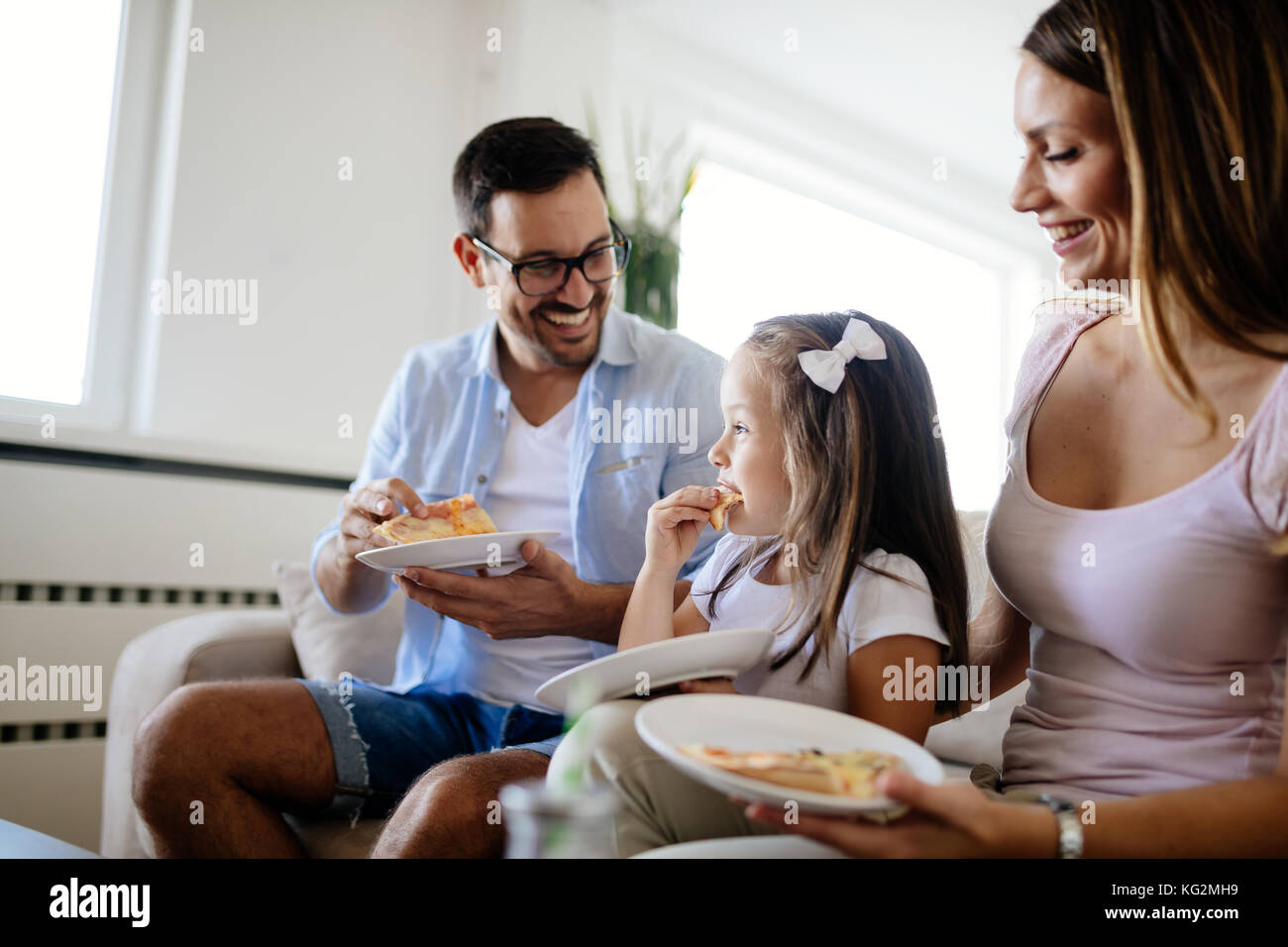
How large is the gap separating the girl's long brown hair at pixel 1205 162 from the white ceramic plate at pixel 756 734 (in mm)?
440

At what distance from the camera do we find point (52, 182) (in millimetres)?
2721

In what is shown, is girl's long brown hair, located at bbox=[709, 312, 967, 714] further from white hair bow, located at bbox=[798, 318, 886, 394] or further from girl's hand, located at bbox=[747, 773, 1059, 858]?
girl's hand, located at bbox=[747, 773, 1059, 858]

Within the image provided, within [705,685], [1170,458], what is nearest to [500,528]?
[705,685]

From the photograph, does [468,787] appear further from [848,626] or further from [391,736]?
[848,626]

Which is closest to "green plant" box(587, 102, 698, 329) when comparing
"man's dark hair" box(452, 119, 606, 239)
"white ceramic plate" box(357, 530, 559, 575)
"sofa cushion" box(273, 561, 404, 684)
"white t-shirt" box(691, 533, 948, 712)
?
"man's dark hair" box(452, 119, 606, 239)

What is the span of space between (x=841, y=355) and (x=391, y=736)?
92 centimetres

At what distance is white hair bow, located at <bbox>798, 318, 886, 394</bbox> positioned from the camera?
1.27 m

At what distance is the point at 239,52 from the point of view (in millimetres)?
2951

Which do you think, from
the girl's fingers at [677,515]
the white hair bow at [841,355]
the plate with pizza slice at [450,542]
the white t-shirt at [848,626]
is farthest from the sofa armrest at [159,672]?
the white hair bow at [841,355]

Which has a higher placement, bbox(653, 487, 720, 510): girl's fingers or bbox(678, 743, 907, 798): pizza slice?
bbox(653, 487, 720, 510): girl's fingers

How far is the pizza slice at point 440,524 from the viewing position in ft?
4.64

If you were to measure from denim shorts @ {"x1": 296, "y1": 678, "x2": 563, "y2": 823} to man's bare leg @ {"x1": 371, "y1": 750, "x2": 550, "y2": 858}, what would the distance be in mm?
Result: 205

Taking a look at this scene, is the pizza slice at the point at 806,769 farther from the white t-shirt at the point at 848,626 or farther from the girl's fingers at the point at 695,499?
the girl's fingers at the point at 695,499
